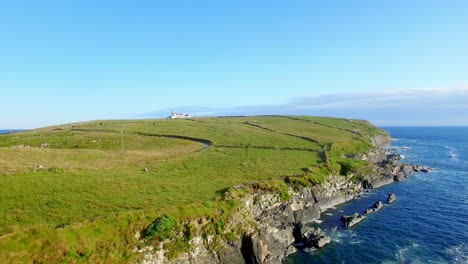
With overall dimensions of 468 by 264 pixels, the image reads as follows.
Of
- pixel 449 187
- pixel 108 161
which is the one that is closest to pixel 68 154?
pixel 108 161

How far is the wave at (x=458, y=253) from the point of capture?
36884 millimetres

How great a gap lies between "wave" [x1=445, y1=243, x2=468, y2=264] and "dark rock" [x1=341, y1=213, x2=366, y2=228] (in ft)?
44.8

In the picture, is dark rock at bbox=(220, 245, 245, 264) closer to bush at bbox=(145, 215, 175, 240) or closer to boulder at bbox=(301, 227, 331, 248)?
bush at bbox=(145, 215, 175, 240)

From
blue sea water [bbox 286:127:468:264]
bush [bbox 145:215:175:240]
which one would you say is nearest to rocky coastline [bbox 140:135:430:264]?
bush [bbox 145:215:175:240]

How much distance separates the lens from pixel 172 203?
1486 inches

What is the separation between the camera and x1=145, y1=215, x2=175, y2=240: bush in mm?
30891

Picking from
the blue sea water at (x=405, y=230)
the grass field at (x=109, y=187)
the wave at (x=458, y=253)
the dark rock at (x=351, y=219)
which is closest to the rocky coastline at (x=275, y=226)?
the dark rock at (x=351, y=219)

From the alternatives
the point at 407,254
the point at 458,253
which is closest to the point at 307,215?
the point at 407,254

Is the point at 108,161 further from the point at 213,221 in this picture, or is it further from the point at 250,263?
the point at 250,263

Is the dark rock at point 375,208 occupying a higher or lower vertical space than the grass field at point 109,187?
lower

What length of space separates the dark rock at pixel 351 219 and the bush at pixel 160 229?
33.9m

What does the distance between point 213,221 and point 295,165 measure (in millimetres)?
34720

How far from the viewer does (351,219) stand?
160 feet

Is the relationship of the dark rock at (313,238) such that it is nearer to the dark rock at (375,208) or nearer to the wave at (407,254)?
the wave at (407,254)
